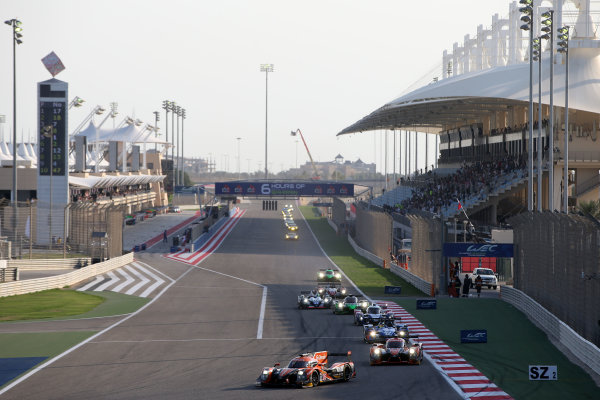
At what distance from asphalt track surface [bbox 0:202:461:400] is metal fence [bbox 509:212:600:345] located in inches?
213

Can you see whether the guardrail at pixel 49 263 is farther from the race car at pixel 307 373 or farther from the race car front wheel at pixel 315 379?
the race car front wheel at pixel 315 379

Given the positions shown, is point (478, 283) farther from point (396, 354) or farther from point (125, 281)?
point (125, 281)

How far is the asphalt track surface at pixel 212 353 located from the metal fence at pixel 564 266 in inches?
213

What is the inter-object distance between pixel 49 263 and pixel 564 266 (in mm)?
35137

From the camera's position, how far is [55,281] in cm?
4516

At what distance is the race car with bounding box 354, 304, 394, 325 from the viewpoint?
3039 cm

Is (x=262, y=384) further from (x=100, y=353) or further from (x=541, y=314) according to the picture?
(x=541, y=314)

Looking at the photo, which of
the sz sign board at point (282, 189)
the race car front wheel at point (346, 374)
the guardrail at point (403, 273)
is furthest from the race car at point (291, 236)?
the race car front wheel at point (346, 374)

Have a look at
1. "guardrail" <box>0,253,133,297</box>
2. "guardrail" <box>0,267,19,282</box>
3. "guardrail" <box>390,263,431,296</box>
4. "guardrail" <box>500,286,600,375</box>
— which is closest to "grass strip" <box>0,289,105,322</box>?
"guardrail" <box>0,253,133,297</box>

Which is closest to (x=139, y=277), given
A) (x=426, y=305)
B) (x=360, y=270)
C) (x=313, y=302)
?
(x=360, y=270)

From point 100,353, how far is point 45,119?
48478mm

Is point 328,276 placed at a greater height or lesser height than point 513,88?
lesser

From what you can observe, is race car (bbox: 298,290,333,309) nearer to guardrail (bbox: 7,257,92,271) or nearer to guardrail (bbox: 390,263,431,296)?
guardrail (bbox: 390,263,431,296)

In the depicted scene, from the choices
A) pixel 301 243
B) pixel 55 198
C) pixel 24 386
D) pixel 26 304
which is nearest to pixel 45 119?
pixel 55 198
